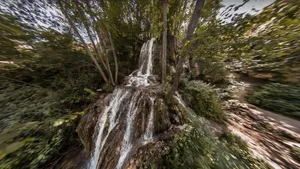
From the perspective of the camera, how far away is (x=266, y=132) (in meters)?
3.39

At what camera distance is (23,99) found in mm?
2869

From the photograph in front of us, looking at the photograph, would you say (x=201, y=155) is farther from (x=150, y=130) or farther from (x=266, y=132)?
(x=266, y=132)

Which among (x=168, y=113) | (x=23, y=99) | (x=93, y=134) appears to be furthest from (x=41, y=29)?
(x=168, y=113)

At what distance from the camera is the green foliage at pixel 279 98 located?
3613 millimetres

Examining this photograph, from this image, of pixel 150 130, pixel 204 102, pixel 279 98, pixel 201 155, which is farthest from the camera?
pixel 204 102

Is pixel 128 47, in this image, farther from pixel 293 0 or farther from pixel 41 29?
pixel 293 0

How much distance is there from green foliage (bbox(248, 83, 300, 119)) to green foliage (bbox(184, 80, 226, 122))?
2197mm

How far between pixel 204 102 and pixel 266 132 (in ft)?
7.16

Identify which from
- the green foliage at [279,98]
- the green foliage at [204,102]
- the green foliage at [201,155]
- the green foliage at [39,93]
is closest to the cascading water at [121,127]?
the green foliage at [201,155]

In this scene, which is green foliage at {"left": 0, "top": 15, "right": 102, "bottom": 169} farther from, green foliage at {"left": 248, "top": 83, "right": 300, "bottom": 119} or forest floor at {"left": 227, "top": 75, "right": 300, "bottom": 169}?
green foliage at {"left": 248, "top": 83, "right": 300, "bottom": 119}

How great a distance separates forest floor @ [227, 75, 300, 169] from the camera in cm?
250

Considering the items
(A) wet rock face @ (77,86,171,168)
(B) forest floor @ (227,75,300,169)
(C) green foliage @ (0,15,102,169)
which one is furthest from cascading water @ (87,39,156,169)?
(B) forest floor @ (227,75,300,169)

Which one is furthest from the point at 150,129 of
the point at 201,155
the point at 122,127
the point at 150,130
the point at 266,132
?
the point at 266,132

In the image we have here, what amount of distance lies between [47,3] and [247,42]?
4.81 meters
